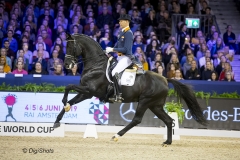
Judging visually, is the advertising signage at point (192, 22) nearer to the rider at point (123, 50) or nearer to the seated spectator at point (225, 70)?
the seated spectator at point (225, 70)

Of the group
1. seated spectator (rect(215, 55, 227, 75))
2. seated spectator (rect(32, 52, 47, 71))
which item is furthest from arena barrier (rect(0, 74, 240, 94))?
seated spectator (rect(215, 55, 227, 75))

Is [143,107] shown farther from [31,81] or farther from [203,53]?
[203,53]

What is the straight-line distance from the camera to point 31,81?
1611 centimetres

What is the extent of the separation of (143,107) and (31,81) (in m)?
4.95

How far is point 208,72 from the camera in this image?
58.3ft

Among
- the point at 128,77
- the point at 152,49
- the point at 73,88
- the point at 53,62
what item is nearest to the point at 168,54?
the point at 152,49

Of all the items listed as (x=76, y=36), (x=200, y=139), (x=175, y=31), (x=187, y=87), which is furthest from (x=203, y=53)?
(x=76, y=36)

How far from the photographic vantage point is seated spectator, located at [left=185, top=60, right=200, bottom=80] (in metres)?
17.5

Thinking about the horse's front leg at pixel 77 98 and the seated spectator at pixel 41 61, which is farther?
the seated spectator at pixel 41 61

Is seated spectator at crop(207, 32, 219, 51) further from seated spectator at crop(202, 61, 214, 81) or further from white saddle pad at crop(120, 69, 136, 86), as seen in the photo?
white saddle pad at crop(120, 69, 136, 86)

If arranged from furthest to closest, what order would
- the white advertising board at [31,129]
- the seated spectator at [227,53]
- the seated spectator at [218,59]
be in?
the seated spectator at [227,53] → the seated spectator at [218,59] → the white advertising board at [31,129]

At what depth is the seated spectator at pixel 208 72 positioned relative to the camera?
58.1 feet

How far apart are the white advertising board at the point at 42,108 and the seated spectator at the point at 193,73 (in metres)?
3.34

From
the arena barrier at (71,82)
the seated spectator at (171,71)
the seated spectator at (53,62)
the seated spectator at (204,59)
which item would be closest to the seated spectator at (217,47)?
the seated spectator at (204,59)
